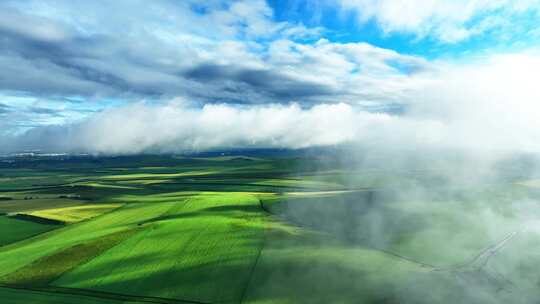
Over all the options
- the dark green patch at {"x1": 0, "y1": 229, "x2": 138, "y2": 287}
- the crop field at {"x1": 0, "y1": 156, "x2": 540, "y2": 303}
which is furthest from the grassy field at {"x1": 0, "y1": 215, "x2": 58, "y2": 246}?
the dark green patch at {"x1": 0, "y1": 229, "x2": 138, "y2": 287}

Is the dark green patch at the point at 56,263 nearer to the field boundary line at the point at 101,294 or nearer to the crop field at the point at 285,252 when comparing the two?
the crop field at the point at 285,252

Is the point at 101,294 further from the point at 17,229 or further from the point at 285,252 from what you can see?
the point at 17,229

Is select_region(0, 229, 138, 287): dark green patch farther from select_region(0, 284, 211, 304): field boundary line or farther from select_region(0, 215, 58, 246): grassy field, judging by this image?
select_region(0, 215, 58, 246): grassy field

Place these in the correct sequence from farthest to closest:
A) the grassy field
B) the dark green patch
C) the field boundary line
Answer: the grassy field
the dark green patch
the field boundary line

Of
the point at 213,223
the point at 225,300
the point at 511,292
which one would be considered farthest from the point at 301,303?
the point at 213,223

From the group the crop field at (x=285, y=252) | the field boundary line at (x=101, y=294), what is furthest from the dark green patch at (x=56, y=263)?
the field boundary line at (x=101, y=294)

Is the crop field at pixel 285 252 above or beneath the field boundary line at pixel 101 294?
above

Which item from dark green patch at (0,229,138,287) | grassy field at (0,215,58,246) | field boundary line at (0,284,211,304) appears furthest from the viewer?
grassy field at (0,215,58,246)

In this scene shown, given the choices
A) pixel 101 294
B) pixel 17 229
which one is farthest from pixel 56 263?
pixel 17 229
